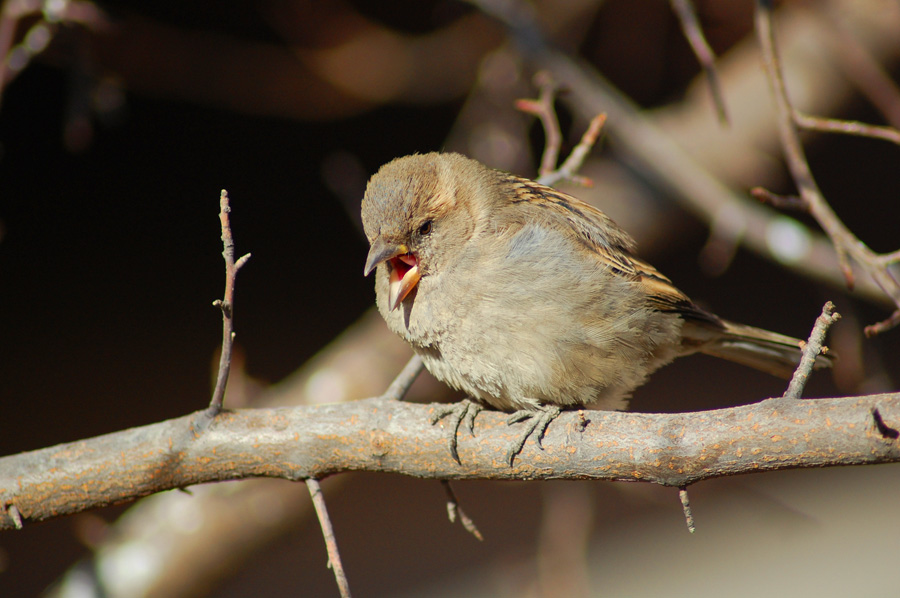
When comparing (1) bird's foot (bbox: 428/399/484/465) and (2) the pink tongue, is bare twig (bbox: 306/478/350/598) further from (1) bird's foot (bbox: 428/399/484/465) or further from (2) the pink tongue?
(2) the pink tongue

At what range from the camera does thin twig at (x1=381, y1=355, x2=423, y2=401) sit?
2.92 metres

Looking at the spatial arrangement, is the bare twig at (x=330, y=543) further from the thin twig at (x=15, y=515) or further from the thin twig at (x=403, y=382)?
the thin twig at (x=15, y=515)

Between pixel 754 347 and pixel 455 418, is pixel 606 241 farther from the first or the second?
pixel 455 418

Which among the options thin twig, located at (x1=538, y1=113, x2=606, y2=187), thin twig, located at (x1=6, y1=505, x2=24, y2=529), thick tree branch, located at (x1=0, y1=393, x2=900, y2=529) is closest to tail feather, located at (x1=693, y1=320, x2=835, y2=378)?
thin twig, located at (x1=538, y1=113, x2=606, y2=187)

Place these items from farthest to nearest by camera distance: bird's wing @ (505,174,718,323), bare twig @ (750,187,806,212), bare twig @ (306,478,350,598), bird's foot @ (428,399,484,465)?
1. bird's wing @ (505,174,718,323)
2. bare twig @ (750,187,806,212)
3. bird's foot @ (428,399,484,465)
4. bare twig @ (306,478,350,598)

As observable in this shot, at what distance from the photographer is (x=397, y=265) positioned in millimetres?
3293

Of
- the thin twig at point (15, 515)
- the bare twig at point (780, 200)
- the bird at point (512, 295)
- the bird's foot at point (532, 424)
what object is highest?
the bare twig at point (780, 200)

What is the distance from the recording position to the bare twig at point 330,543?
2303mm

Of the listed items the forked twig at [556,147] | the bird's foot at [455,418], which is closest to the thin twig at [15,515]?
the bird's foot at [455,418]

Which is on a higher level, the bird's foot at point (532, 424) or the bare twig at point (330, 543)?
the bird's foot at point (532, 424)

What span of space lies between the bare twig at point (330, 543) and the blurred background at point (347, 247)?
1460 millimetres

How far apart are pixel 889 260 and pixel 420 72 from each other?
14.2ft

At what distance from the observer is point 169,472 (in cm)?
273


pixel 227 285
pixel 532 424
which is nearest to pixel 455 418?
pixel 532 424
